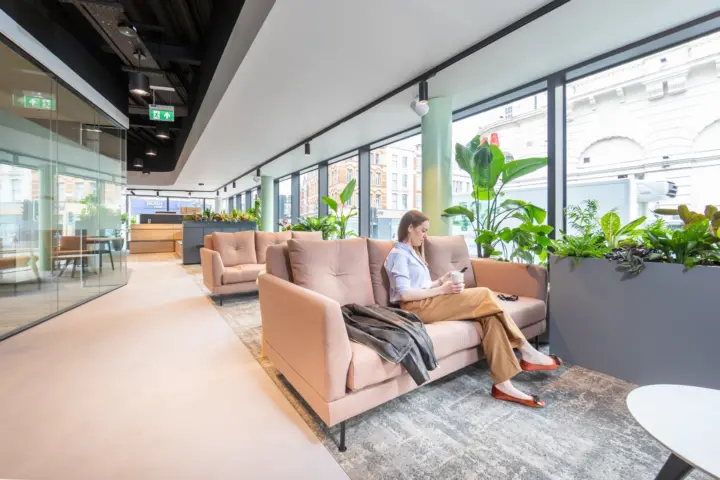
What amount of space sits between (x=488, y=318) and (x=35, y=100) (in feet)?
15.6

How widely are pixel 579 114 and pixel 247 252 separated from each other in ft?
14.6

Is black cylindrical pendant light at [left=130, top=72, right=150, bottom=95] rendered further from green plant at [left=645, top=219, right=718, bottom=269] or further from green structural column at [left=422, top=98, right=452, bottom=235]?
green plant at [left=645, top=219, right=718, bottom=269]

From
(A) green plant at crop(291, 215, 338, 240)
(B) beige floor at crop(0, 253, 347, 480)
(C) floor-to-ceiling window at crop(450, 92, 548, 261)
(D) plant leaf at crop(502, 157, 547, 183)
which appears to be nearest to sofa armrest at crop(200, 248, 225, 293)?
(B) beige floor at crop(0, 253, 347, 480)

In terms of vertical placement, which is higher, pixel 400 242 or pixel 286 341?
pixel 400 242

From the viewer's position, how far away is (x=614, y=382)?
2037 mm

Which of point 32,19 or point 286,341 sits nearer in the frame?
point 286,341

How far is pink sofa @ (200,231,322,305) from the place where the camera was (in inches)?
157

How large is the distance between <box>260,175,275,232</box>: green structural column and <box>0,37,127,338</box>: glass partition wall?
172 inches

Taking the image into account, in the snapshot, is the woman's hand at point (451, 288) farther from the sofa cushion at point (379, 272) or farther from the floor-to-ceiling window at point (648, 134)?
the floor-to-ceiling window at point (648, 134)

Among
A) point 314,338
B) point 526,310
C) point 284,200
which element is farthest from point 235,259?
point 284,200

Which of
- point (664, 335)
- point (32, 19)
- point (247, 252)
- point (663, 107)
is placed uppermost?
point (32, 19)

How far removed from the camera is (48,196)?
3.40 metres

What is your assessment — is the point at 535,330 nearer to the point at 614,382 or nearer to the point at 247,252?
the point at 614,382

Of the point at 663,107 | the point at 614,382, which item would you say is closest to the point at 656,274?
the point at 614,382
